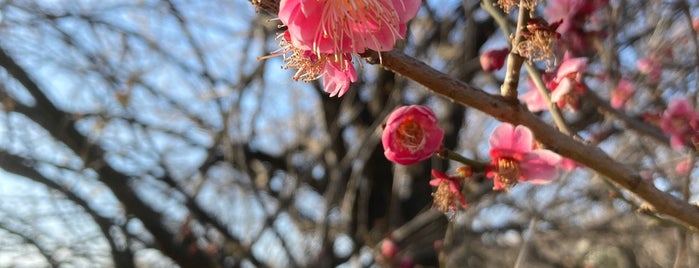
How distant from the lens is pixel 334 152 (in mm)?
3705

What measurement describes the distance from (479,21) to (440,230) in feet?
3.96

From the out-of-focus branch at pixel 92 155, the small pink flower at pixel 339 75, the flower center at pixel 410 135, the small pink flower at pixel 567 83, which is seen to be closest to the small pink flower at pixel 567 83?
the small pink flower at pixel 567 83

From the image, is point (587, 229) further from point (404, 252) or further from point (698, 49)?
point (698, 49)

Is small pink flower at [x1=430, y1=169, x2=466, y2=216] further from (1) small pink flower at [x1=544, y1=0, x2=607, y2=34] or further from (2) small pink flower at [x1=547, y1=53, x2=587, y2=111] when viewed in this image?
(1) small pink flower at [x1=544, y1=0, x2=607, y2=34]

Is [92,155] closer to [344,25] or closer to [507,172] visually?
[507,172]

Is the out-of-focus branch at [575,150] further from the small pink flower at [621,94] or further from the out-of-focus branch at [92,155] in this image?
the out-of-focus branch at [92,155]

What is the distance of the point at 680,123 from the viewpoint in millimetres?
1760

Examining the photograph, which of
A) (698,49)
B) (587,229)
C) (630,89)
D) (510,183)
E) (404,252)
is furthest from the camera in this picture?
(587,229)

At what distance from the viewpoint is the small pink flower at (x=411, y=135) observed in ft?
3.48

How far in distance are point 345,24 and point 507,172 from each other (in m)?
0.50

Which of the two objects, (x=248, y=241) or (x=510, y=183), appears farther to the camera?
(x=248, y=241)

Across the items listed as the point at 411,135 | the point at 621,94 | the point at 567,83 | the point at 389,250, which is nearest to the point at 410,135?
the point at 411,135

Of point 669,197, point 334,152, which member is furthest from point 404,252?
point 669,197

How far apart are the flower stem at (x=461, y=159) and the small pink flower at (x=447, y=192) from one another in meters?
0.07
